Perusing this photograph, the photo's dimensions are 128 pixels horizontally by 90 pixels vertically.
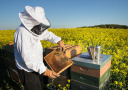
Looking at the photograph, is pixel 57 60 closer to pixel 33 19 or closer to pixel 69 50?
pixel 69 50

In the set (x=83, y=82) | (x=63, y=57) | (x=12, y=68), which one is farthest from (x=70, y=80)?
(x=12, y=68)

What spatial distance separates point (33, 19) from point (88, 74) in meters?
1.48

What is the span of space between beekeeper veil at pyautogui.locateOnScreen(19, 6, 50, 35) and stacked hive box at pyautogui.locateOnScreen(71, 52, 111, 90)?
3.48 feet

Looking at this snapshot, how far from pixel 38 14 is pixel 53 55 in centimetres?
108

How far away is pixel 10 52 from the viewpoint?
3646 millimetres

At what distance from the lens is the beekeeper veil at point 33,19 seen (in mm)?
1720

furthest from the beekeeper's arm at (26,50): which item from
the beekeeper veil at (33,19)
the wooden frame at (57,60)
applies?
the wooden frame at (57,60)

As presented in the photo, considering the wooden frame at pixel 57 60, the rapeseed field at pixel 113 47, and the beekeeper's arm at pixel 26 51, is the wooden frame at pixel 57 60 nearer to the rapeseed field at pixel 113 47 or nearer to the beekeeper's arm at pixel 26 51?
the beekeeper's arm at pixel 26 51

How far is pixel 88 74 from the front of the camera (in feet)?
7.46


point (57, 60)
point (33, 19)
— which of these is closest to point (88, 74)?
point (57, 60)

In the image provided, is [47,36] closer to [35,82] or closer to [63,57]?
[63,57]

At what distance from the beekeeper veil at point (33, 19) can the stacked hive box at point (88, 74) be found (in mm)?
1059

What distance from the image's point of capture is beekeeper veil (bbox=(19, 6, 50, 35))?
172 cm

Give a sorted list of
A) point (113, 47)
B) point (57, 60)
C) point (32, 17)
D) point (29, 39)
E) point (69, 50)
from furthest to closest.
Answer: point (113, 47) → point (69, 50) → point (57, 60) → point (29, 39) → point (32, 17)
